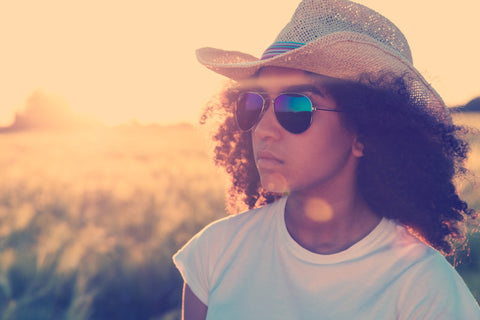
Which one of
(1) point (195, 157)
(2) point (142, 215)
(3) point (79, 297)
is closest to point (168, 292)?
(3) point (79, 297)

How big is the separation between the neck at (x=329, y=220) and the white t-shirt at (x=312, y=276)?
48mm

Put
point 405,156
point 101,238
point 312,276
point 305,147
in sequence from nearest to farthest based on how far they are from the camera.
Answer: point 312,276
point 305,147
point 405,156
point 101,238

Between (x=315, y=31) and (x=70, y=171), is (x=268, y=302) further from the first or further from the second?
(x=70, y=171)

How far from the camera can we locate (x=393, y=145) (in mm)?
1914

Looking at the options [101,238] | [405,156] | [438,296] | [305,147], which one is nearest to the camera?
[438,296]

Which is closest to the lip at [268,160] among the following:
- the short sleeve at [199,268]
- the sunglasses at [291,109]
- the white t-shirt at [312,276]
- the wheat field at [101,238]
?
the sunglasses at [291,109]

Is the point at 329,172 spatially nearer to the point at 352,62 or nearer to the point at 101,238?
the point at 352,62

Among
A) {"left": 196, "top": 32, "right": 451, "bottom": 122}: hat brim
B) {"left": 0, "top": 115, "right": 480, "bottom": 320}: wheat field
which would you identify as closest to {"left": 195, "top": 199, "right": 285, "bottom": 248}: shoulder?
{"left": 196, "top": 32, "right": 451, "bottom": 122}: hat brim

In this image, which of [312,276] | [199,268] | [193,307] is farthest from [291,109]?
[193,307]

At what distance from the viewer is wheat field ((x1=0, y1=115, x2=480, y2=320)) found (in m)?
3.86

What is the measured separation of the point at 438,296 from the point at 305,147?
24.4 inches

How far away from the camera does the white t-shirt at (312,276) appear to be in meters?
1.50

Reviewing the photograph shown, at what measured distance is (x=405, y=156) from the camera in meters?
1.89

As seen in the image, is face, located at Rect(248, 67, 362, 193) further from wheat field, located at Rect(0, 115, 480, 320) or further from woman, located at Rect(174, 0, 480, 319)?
wheat field, located at Rect(0, 115, 480, 320)
